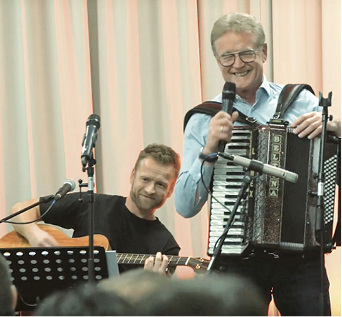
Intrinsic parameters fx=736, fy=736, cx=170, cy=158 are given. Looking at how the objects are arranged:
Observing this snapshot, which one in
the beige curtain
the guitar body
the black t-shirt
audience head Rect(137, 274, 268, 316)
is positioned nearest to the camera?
audience head Rect(137, 274, 268, 316)

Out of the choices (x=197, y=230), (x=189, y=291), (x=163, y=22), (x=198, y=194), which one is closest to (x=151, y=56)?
(x=163, y=22)

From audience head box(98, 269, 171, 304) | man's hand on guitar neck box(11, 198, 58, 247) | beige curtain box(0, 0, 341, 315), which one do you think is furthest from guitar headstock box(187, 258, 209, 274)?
audience head box(98, 269, 171, 304)

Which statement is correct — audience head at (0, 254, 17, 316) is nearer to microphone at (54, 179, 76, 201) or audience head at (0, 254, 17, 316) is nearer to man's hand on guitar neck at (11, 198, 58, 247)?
microphone at (54, 179, 76, 201)

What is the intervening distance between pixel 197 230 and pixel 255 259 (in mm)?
1997

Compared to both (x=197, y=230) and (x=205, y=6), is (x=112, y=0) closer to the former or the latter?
(x=205, y=6)

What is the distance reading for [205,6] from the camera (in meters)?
4.61

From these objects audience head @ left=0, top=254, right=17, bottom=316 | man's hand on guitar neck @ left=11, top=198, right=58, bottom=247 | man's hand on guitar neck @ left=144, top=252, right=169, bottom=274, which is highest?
audience head @ left=0, top=254, right=17, bottom=316

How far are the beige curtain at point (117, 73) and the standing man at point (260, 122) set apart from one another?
5.89ft

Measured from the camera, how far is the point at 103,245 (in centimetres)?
337

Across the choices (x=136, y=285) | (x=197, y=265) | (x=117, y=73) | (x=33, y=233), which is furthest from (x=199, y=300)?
(x=117, y=73)

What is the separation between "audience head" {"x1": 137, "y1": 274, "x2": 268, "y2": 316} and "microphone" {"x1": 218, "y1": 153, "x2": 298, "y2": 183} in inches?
58.3

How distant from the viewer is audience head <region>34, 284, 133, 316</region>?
0.94m

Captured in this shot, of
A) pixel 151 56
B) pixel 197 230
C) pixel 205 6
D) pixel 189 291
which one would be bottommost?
pixel 197 230

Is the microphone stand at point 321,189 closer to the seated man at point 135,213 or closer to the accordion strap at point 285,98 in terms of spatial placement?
the accordion strap at point 285,98
